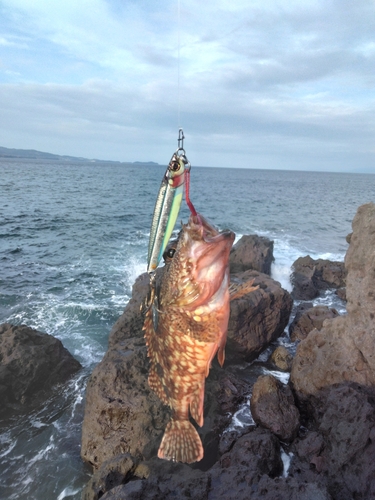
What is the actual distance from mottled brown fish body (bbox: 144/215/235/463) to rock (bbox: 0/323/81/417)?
22.6ft

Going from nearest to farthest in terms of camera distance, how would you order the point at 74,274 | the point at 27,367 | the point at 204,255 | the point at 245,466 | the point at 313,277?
1. the point at 204,255
2. the point at 245,466
3. the point at 27,367
4. the point at 313,277
5. the point at 74,274

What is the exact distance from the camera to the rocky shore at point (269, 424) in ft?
13.2

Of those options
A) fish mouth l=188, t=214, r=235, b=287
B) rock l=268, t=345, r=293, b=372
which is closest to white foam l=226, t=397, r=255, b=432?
rock l=268, t=345, r=293, b=372

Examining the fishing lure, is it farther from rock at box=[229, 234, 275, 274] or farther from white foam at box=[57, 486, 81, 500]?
rock at box=[229, 234, 275, 274]

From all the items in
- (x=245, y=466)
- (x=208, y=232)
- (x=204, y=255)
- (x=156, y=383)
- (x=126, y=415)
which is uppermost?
(x=208, y=232)

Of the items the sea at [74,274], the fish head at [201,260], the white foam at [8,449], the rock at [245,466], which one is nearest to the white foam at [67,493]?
the sea at [74,274]

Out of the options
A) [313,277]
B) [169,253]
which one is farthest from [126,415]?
[313,277]

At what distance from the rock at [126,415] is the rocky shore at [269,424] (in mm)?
19

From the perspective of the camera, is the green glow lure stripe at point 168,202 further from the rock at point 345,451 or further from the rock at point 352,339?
the rock at point 352,339

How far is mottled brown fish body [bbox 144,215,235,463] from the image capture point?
112 inches

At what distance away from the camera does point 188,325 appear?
313 cm

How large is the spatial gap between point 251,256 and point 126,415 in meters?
12.6

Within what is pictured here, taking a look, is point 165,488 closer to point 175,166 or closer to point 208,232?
point 208,232

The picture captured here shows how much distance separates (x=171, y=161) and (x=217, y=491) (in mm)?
3807
